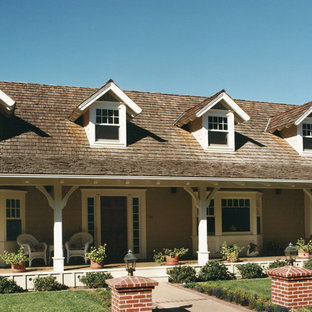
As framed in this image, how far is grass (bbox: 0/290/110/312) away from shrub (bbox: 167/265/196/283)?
277 centimetres

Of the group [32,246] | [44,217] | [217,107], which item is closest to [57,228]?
[32,246]

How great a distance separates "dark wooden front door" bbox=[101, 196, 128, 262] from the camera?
17.9m

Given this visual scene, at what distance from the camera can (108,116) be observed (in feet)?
59.0

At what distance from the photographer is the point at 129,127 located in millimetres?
18906

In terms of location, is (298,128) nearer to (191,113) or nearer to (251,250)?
(191,113)

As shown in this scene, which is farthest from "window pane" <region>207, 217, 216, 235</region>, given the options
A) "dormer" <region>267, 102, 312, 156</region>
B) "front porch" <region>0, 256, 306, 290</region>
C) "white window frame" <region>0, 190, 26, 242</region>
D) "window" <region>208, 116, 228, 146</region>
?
"white window frame" <region>0, 190, 26, 242</region>

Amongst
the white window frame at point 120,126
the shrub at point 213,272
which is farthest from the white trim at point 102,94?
the shrub at point 213,272

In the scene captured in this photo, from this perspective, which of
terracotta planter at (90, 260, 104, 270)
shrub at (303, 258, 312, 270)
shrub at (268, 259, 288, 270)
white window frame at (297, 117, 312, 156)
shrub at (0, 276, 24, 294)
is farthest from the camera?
white window frame at (297, 117, 312, 156)

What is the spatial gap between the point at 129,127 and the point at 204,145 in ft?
9.42

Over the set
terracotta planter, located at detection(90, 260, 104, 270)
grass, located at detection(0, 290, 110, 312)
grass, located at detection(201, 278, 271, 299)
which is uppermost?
terracotta planter, located at detection(90, 260, 104, 270)

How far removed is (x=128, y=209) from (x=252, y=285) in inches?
225

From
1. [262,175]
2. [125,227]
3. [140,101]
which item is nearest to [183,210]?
[125,227]

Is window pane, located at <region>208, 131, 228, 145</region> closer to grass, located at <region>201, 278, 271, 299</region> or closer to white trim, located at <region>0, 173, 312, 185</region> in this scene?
white trim, located at <region>0, 173, 312, 185</region>

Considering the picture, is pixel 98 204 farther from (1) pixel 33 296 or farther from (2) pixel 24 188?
(1) pixel 33 296
